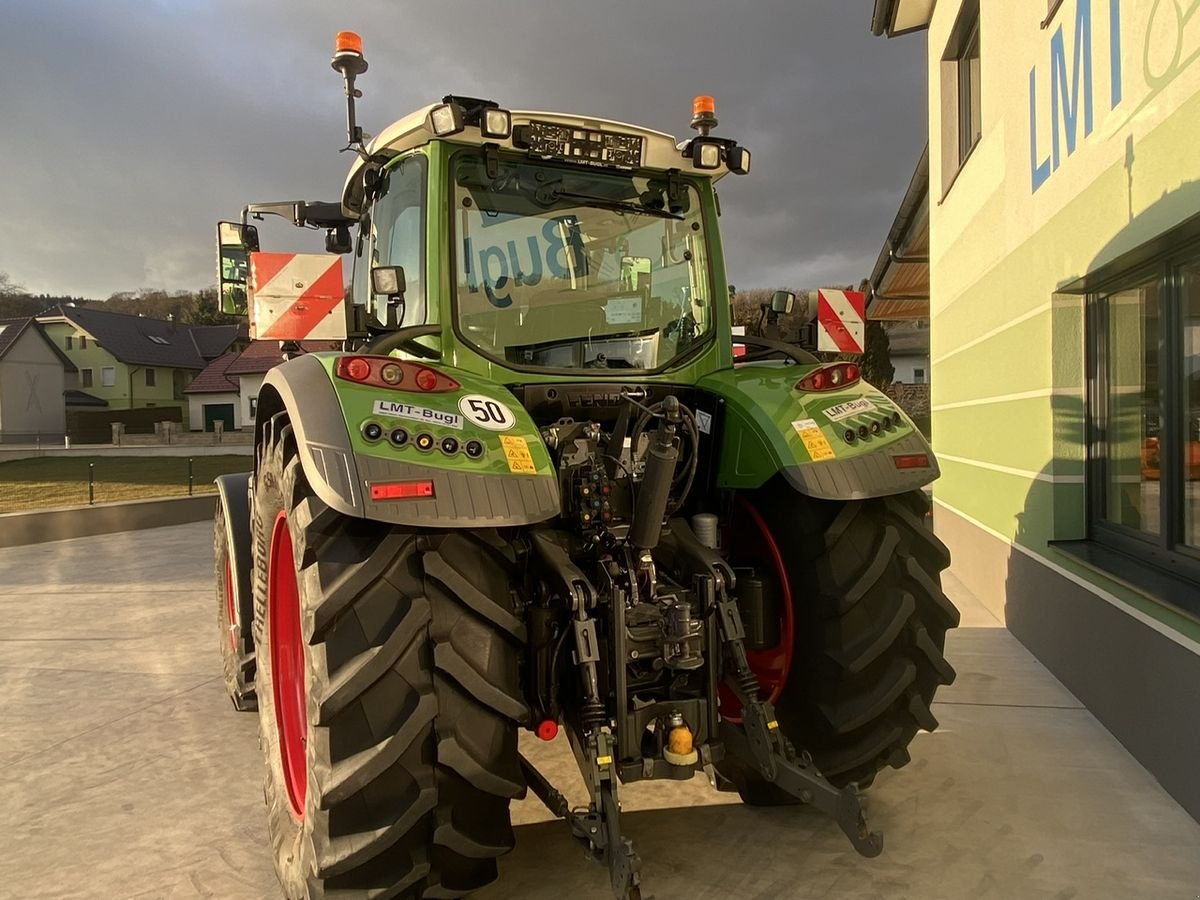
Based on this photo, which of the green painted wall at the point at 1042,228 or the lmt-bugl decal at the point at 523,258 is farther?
the green painted wall at the point at 1042,228

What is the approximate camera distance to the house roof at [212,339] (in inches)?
2174

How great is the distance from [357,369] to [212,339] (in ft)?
195

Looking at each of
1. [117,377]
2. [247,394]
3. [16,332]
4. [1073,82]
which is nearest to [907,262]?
[1073,82]

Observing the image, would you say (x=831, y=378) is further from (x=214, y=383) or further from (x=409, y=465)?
(x=214, y=383)

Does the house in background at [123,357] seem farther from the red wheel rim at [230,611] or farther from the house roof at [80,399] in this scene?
the red wheel rim at [230,611]

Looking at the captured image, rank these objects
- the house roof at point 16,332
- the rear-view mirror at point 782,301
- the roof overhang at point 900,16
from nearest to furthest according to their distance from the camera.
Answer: the rear-view mirror at point 782,301
the roof overhang at point 900,16
the house roof at point 16,332

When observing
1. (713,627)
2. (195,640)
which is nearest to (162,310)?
(195,640)

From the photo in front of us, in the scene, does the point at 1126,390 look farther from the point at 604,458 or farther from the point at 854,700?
the point at 604,458

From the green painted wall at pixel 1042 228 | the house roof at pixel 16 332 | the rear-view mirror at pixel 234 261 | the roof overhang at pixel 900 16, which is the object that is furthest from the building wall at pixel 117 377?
the rear-view mirror at pixel 234 261

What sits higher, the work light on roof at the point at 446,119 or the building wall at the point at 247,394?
the building wall at the point at 247,394

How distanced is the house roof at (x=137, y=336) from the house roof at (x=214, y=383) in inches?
202

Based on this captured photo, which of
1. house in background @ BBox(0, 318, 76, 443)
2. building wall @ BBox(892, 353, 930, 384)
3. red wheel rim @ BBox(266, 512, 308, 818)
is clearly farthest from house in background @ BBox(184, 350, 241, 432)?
red wheel rim @ BBox(266, 512, 308, 818)

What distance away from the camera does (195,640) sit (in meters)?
6.13

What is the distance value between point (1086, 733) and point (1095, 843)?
3.61ft
